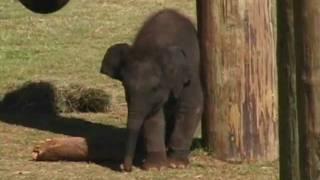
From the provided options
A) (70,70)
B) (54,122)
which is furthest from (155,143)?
(70,70)

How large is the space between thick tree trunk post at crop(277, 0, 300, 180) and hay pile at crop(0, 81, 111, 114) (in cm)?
594

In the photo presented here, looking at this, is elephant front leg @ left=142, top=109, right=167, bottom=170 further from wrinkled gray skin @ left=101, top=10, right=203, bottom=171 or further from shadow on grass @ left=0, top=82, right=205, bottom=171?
shadow on grass @ left=0, top=82, right=205, bottom=171

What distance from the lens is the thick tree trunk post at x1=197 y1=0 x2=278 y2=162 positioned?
7273mm

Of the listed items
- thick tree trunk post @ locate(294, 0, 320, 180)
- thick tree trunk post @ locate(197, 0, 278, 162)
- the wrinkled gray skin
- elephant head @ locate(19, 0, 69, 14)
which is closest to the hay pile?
the wrinkled gray skin

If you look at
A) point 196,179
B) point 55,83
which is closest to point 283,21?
point 196,179

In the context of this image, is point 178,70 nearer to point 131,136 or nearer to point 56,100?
point 131,136

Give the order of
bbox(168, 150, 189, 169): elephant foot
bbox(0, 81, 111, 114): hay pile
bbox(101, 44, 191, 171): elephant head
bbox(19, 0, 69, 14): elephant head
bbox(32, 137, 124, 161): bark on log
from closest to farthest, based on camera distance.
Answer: bbox(19, 0, 69, 14): elephant head < bbox(101, 44, 191, 171): elephant head < bbox(168, 150, 189, 169): elephant foot < bbox(32, 137, 124, 161): bark on log < bbox(0, 81, 111, 114): hay pile

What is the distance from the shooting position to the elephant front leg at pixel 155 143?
23.7 feet

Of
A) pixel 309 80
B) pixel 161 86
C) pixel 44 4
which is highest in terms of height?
pixel 44 4

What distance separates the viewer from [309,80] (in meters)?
3.09

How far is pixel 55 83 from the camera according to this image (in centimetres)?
1020

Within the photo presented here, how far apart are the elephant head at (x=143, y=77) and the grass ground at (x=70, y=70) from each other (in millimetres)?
301

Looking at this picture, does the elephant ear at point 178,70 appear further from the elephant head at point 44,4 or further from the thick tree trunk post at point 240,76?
the elephant head at point 44,4

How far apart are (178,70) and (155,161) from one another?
555 mm
